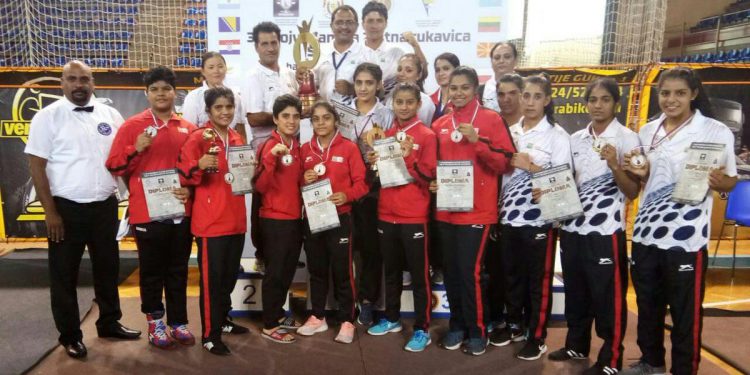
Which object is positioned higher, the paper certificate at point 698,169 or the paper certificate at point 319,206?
the paper certificate at point 698,169

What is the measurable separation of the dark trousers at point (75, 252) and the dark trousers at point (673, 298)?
3.06 m

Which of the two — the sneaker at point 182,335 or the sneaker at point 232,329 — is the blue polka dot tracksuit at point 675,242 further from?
the sneaker at point 182,335

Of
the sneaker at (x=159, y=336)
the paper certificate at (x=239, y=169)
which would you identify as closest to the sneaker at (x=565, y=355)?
the paper certificate at (x=239, y=169)

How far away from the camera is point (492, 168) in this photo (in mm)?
2873

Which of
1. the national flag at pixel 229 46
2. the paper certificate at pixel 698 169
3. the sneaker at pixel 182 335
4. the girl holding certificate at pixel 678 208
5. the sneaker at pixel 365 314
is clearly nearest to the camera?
the paper certificate at pixel 698 169

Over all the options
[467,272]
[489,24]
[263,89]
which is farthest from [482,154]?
[489,24]

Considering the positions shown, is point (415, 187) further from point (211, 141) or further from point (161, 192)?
point (161, 192)

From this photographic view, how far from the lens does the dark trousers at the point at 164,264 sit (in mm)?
2977

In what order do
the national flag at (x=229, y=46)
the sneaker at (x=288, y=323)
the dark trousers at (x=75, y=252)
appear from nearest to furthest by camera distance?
the dark trousers at (x=75, y=252)
the sneaker at (x=288, y=323)
the national flag at (x=229, y=46)

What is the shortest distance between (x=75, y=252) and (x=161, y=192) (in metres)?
0.75

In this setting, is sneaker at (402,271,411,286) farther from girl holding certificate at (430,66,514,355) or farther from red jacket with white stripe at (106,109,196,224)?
red jacket with white stripe at (106,109,196,224)

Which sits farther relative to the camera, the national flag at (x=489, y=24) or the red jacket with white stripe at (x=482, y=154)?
the national flag at (x=489, y=24)

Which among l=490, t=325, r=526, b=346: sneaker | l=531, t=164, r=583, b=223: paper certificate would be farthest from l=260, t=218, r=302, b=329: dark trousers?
l=531, t=164, r=583, b=223: paper certificate

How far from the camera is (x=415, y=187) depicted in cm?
306
